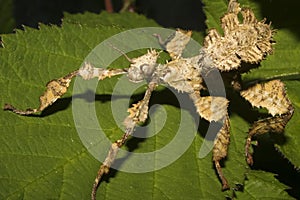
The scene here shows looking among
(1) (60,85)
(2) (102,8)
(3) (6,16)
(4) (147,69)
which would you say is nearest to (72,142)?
(1) (60,85)

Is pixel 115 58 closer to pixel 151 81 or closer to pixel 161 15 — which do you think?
pixel 151 81

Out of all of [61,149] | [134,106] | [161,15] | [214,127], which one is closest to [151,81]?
[134,106]

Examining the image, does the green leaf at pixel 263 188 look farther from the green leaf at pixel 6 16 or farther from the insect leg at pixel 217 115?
the green leaf at pixel 6 16

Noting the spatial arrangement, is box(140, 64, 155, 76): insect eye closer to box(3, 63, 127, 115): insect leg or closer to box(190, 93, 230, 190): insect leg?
box(3, 63, 127, 115): insect leg

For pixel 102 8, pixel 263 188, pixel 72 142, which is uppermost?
pixel 72 142

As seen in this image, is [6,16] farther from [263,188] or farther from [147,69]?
[263,188]

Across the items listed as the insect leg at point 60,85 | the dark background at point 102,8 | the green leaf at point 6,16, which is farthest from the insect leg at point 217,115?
the dark background at point 102,8

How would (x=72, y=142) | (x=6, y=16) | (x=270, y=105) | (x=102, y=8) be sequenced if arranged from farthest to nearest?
(x=102, y=8) < (x=6, y=16) < (x=270, y=105) < (x=72, y=142)
